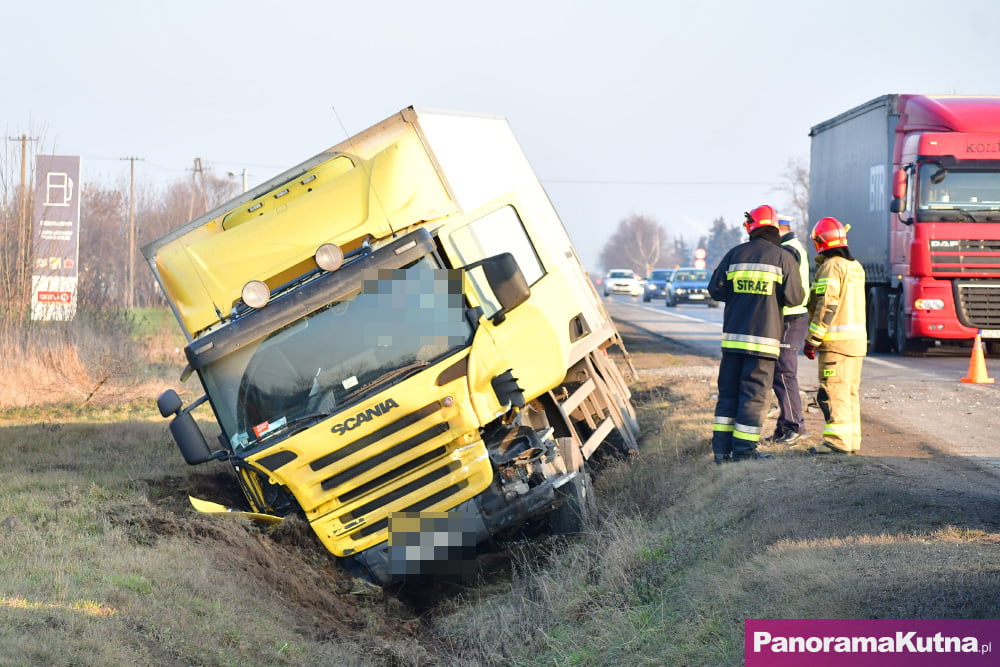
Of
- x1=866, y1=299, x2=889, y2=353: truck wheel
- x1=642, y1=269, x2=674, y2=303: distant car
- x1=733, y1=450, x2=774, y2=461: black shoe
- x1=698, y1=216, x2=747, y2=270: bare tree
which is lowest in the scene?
x1=698, y1=216, x2=747, y2=270: bare tree

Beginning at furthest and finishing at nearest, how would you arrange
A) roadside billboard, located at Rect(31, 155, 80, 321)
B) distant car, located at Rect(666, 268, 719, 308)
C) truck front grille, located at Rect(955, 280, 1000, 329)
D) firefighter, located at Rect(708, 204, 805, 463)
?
1. distant car, located at Rect(666, 268, 719, 308)
2. roadside billboard, located at Rect(31, 155, 80, 321)
3. truck front grille, located at Rect(955, 280, 1000, 329)
4. firefighter, located at Rect(708, 204, 805, 463)

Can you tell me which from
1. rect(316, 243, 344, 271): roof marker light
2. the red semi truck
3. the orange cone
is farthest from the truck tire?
rect(316, 243, 344, 271): roof marker light

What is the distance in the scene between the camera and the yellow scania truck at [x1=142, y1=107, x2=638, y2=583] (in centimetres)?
723

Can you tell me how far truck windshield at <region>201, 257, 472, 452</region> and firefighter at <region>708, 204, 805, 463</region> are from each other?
222cm

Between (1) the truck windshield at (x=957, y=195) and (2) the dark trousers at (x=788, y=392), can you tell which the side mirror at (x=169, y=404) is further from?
(1) the truck windshield at (x=957, y=195)

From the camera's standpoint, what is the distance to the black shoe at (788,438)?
9250mm

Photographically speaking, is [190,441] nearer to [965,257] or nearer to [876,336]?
[965,257]

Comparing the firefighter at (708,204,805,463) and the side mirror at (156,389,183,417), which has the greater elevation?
the side mirror at (156,389,183,417)

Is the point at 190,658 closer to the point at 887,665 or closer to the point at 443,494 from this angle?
the point at 443,494

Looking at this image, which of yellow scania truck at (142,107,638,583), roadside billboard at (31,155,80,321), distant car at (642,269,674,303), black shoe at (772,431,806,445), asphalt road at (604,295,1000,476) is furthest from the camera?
distant car at (642,269,674,303)

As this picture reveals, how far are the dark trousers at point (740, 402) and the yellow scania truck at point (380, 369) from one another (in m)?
1.12

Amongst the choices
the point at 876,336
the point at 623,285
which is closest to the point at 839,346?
the point at 876,336

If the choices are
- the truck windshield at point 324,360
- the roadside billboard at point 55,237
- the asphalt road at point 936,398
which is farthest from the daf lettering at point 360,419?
the roadside billboard at point 55,237

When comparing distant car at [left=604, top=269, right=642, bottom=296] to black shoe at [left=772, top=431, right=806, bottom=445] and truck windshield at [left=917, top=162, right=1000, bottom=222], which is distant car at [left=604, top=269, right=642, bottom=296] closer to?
truck windshield at [left=917, top=162, right=1000, bottom=222]
